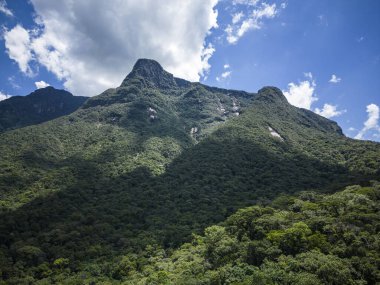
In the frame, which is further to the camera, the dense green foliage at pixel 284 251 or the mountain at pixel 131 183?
the mountain at pixel 131 183

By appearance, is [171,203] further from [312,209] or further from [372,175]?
[372,175]

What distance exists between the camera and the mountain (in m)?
86.6

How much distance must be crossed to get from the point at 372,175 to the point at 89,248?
97588 mm

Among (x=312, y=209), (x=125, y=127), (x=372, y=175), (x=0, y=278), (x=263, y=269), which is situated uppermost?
(x=125, y=127)

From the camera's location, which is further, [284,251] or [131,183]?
[131,183]

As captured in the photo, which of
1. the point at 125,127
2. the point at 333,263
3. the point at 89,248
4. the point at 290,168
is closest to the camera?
the point at 333,263

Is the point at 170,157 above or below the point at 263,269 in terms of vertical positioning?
above

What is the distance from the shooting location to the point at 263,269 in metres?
54.2

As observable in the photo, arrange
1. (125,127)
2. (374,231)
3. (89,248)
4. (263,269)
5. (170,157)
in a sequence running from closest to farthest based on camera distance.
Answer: (263,269), (374,231), (89,248), (170,157), (125,127)

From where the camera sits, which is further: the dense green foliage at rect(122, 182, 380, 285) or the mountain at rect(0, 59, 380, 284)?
the mountain at rect(0, 59, 380, 284)

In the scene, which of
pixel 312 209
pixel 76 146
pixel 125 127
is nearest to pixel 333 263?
pixel 312 209

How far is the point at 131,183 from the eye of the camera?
427 feet

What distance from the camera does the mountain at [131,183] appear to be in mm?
86625

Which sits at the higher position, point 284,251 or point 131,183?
point 131,183
